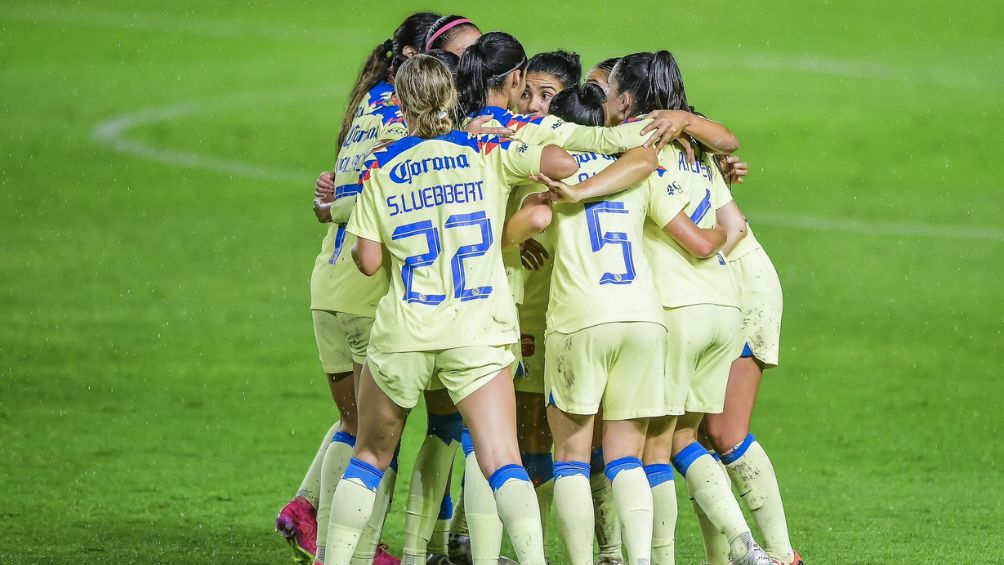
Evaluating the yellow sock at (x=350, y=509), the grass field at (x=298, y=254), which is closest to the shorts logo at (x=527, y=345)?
the yellow sock at (x=350, y=509)

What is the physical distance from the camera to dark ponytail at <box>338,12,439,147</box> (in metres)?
6.11

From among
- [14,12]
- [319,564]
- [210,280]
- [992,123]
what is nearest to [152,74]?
[14,12]

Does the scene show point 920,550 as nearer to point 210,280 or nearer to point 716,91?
point 210,280

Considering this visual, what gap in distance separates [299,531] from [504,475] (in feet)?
5.25

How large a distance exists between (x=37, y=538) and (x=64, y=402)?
3.40 m

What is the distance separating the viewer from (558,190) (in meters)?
5.21

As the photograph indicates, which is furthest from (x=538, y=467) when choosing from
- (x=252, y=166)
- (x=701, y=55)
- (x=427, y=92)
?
(x=701, y=55)

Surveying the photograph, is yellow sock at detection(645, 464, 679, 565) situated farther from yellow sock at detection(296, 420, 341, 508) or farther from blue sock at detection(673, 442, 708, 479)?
yellow sock at detection(296, 420, 341, 508)

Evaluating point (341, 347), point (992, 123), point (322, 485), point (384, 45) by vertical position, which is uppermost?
point (384, 45)

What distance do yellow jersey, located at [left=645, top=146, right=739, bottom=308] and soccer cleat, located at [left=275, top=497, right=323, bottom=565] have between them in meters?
1.95

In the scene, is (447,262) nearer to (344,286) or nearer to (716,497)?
(344,286)

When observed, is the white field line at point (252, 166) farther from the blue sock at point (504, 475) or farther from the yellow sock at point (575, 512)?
the blue sock at point (504, 475)

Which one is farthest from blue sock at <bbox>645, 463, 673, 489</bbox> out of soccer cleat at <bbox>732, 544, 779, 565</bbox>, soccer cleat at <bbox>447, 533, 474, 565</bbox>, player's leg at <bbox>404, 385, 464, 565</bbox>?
soccer cleat at <bbox>447, 533, 474, 565</bbox>

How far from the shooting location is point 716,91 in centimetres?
2158
